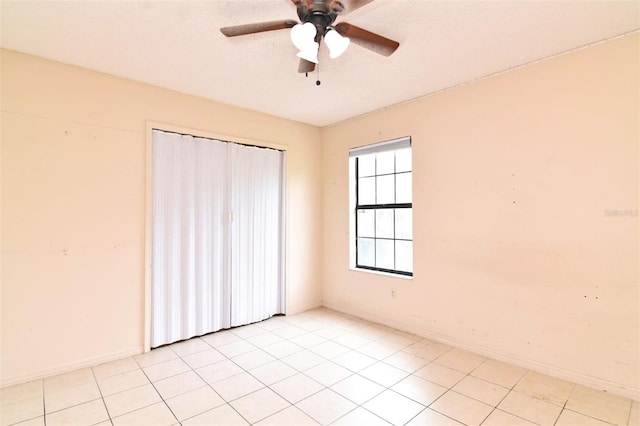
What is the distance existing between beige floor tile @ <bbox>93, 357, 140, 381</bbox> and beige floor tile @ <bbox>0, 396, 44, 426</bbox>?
0.39 meters

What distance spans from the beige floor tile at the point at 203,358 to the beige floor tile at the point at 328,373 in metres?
0.87

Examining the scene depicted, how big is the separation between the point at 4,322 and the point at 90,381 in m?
0.77

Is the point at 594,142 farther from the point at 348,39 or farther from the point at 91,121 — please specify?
the point at 91,121

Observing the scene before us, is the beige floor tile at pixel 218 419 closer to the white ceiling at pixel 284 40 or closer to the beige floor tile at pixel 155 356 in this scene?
the beige floor tile at pixel 155 356

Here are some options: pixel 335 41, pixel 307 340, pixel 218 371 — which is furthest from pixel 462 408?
pixel 335 41

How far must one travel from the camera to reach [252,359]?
284cm

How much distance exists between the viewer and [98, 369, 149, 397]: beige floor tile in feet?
7.62

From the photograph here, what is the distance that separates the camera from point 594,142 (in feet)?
7.68

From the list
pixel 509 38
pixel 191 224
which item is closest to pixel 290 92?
pixel 191 224

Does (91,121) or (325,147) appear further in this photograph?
(325,147)

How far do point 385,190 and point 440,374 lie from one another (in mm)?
2097

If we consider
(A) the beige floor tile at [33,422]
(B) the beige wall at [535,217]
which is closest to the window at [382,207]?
(B) the beige wall at [535,217]

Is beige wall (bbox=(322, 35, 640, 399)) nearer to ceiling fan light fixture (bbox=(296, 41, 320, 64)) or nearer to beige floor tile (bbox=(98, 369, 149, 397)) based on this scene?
ceiling fan light fixture (bbox=(296, 41, 320, 64))

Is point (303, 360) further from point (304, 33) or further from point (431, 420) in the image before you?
point (304, 33)
